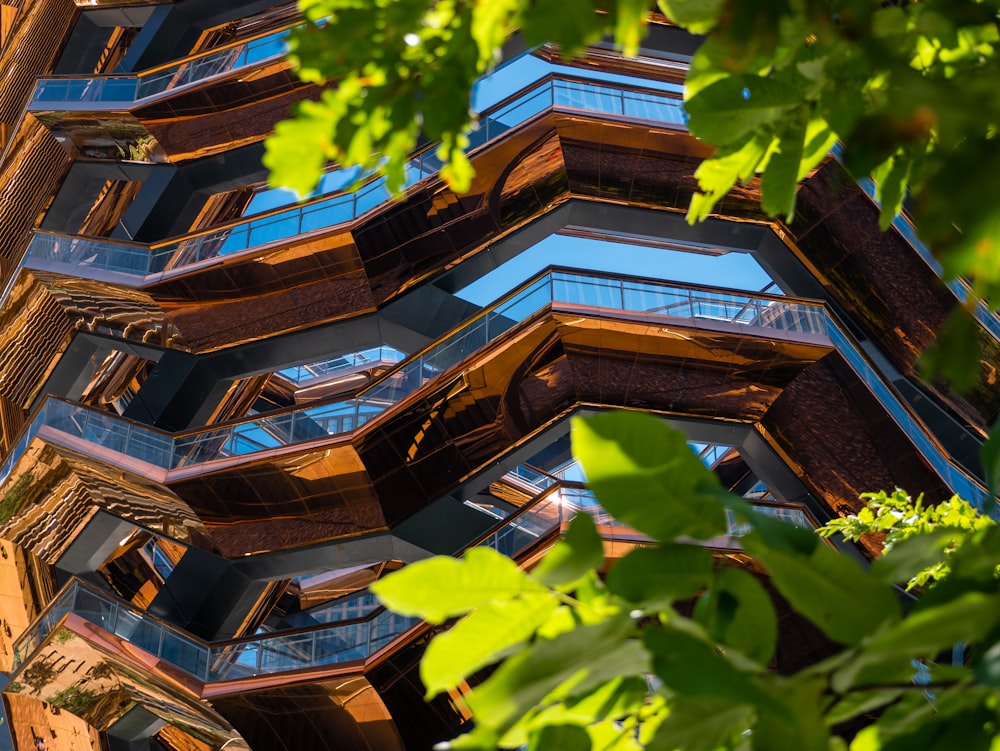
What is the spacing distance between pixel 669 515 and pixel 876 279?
18445 millimetres

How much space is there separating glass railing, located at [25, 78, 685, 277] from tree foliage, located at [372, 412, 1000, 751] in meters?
15.7

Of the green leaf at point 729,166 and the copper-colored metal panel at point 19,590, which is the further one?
the copper-colored metal panel at point 19,590

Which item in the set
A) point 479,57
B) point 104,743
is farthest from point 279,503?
point 479,57

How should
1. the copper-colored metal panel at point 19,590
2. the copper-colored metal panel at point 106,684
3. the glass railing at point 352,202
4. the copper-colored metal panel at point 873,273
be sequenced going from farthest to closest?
the copper-colored metal panel at point 19,590
the copper-colored metal panel at point 873,273
the glass railing at point 352,202
the copper-colored metal panel at point 106,684

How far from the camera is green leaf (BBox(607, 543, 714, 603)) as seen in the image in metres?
1.11

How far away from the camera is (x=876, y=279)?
59.6 feet

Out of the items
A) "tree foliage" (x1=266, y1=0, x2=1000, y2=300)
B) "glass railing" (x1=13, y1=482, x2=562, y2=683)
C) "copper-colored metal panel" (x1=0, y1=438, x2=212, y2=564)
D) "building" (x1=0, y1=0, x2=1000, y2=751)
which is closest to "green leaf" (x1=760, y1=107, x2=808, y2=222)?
"tree foliage" (x1=266, y1=0, x2=1000, y2=300)

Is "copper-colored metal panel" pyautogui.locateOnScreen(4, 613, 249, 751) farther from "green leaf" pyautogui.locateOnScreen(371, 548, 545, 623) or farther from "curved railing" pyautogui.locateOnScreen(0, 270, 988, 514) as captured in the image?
"green leaf" pyautogui.locateOnScreen(371, 548, 545, 623)

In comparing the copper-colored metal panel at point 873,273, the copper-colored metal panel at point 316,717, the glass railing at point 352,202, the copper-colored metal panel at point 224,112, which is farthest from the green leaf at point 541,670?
the copper-colored metal panel at point 224,112

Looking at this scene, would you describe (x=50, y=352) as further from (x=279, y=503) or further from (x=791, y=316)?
(x=791, y=316)

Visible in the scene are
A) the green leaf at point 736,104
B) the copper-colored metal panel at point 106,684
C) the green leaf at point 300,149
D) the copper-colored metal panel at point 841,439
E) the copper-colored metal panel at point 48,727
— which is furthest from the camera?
the copper-colored metal panel at point 48,727

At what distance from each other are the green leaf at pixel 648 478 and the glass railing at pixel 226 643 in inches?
576

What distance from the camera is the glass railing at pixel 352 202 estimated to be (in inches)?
679

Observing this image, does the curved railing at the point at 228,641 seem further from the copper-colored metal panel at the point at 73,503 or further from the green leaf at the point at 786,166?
the green leaf at the point at 786,166
